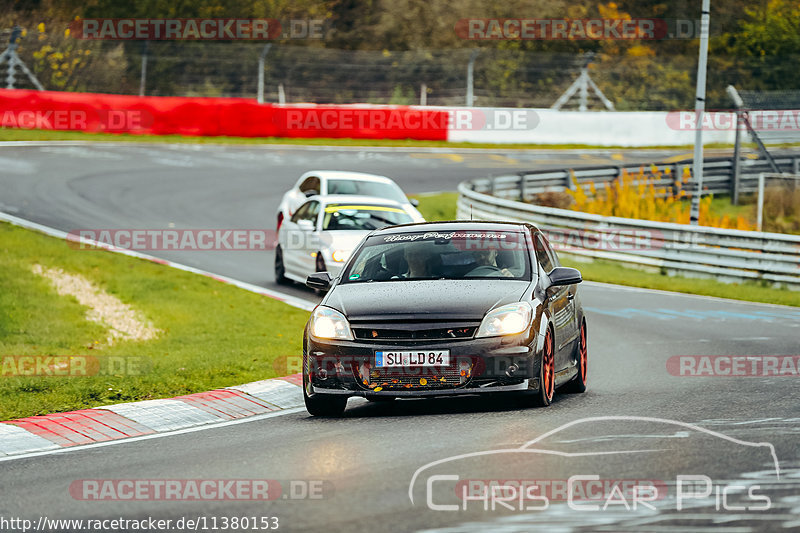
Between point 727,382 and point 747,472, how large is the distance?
445cm

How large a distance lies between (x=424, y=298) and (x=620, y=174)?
2562cm

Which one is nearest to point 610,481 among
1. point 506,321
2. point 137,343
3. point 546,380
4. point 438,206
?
point 506,321

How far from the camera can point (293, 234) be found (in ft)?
66.1

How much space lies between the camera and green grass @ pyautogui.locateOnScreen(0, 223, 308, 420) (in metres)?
11.4

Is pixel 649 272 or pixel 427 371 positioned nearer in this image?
pixel 427 371

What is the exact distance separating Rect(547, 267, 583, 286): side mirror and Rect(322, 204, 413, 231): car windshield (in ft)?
28.1

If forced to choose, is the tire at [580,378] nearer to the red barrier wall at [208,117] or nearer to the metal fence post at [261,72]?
the red barrier wall at [208,117]

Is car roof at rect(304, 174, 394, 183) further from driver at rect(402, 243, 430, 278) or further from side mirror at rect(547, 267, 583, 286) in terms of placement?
side mirror at rect(547, 267, 583, 286)

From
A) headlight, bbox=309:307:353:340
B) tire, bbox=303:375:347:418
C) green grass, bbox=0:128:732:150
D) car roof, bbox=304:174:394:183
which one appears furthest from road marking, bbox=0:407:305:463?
green grass, bbox=0:128:732:150

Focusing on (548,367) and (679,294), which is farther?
(679,294)

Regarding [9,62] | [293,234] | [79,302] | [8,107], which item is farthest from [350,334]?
[9,62]

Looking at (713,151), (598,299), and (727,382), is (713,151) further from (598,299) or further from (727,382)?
(727,382)

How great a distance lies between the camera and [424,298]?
9930mm

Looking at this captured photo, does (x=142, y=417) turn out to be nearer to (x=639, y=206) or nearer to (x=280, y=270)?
(x=280, y=270)
